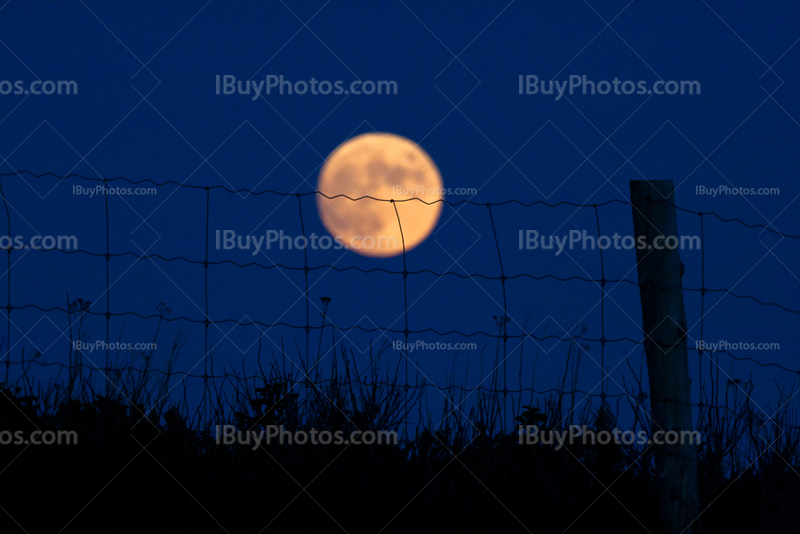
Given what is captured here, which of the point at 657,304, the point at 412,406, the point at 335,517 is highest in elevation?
the point at 657,304

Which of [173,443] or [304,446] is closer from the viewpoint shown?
[304,446]

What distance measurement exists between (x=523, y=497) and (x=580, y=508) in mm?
261

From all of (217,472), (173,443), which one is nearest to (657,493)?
(217,472)

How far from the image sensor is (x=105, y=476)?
133 inches

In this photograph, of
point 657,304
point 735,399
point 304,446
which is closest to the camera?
point 657,304

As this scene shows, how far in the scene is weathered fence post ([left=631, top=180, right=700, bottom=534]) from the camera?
3107 mm

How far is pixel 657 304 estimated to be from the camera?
3.13 metres

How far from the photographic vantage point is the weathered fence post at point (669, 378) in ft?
10.2

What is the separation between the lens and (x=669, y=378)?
3.11 metres

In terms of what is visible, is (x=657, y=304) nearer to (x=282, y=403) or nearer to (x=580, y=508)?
(x=580, y=508)

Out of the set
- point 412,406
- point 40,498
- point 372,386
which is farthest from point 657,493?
point 40,498

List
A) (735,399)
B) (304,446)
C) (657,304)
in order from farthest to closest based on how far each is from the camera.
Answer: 1. (735,399)
2. (304,446)
3. (657,304)

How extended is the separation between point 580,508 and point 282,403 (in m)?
1.52

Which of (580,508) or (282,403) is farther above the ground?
(282,403)
